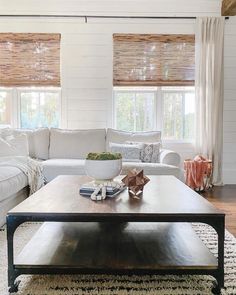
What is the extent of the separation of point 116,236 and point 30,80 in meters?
3.72

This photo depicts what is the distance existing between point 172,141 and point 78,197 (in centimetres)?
350

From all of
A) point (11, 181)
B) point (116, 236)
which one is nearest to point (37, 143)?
point (11, 181)

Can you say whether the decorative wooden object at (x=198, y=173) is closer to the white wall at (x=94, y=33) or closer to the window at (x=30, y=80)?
the white wall at (x=94, y=33)

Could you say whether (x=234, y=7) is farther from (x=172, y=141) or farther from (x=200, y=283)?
(x=200, y=283)

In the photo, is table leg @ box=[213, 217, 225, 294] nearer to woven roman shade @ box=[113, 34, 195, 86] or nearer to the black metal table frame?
the black metal table frame

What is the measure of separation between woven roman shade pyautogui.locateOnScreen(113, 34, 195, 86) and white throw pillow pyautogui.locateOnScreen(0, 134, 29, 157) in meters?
1.94

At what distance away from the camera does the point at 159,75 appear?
5387 millimetres

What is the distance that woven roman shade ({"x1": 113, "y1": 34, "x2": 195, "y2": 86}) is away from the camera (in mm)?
5340

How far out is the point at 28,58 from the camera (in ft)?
17.4

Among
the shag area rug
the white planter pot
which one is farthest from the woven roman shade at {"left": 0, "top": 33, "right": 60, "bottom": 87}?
the shag area rug

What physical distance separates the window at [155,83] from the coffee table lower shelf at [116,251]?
3.22 meters

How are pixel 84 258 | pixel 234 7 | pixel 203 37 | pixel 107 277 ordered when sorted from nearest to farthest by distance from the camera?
pixel 84 258, pixel 107 277, pixel 234 7, pixel 203 37

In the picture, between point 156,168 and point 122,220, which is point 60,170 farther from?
point 122,220

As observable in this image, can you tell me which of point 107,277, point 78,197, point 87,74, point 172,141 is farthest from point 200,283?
point 87,74
